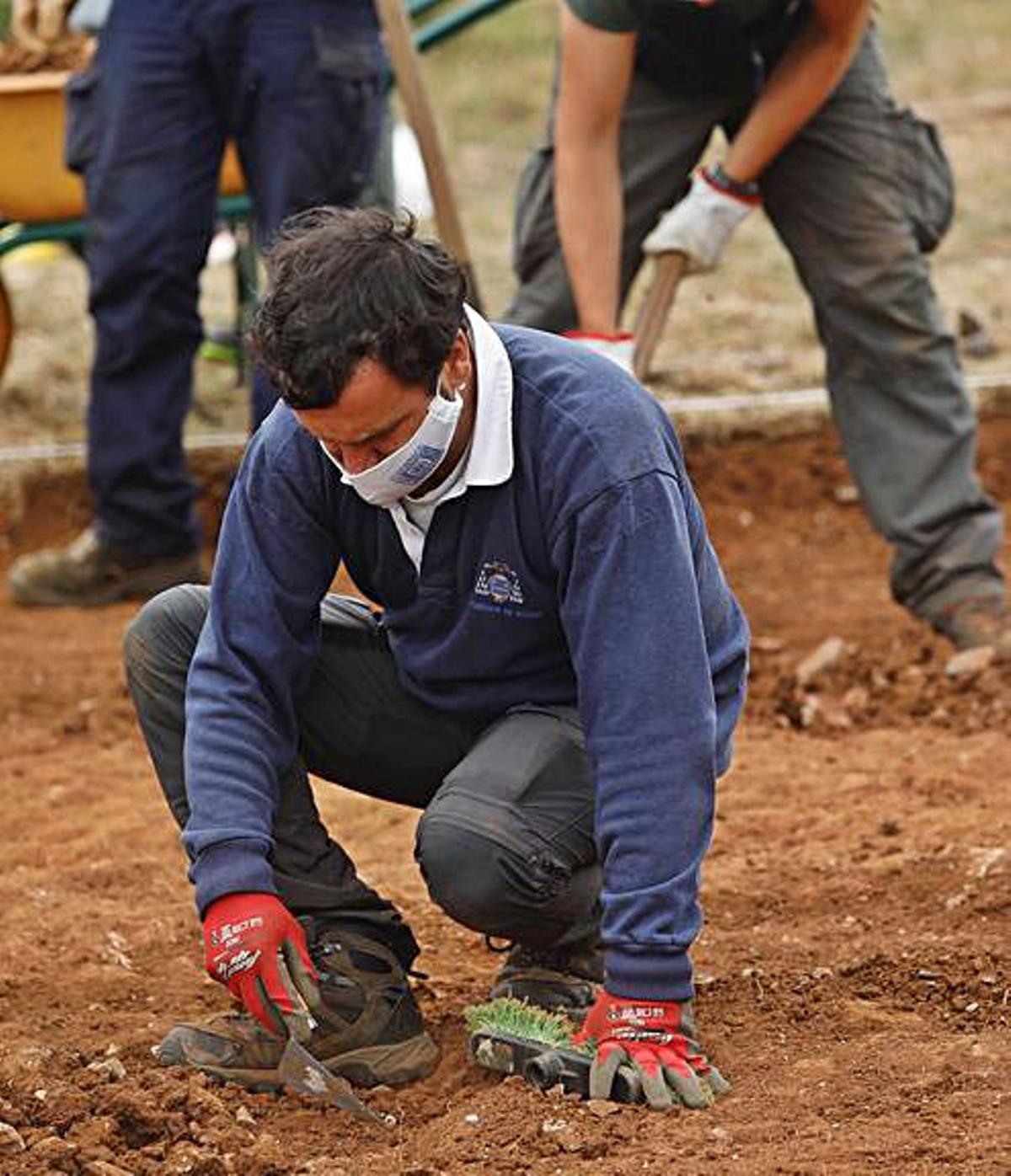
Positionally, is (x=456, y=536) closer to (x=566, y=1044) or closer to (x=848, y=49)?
(x=566, y=1044)

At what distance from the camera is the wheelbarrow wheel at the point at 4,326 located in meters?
5.91

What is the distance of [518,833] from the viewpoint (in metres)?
3.00

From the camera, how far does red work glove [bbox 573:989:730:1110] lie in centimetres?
285

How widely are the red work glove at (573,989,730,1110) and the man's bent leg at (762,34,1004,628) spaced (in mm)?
2244

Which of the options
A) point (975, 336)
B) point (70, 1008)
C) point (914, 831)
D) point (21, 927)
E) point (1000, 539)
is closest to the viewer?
point (70, 1008)

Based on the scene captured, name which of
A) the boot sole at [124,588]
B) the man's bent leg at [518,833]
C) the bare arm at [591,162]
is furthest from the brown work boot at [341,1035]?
the boot sole at [124,588]

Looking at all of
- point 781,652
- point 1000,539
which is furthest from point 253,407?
point 1000,539

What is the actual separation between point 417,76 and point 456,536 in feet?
7.63

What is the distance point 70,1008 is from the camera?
343 centimetres

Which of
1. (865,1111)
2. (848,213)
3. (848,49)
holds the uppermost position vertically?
(848,49)

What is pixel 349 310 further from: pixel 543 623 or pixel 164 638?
pixel 164 638

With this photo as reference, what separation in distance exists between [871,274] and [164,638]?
215cm

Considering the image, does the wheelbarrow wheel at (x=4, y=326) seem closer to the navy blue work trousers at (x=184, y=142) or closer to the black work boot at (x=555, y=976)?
the navy blue work trousers at (x=184, y=142)

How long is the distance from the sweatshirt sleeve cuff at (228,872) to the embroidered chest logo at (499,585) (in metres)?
0.44
